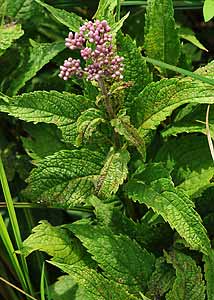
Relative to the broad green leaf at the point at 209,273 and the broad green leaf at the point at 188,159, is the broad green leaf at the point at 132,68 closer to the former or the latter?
the broad green leaf at the point at 188,159

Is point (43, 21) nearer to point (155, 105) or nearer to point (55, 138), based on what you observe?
point (55, 138)

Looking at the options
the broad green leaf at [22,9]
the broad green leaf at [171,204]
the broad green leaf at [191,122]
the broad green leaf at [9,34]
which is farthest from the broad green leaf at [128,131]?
the broad green leaf at [22,9]

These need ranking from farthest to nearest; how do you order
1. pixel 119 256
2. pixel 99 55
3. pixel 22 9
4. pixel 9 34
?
pixel 22 9 → pixel 9 34 → pixel 119 256 → pixel 99 55

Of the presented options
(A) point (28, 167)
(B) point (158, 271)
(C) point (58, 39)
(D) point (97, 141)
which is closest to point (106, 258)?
(B) point (158, 271)

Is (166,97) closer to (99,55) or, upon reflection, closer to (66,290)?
(99,55)

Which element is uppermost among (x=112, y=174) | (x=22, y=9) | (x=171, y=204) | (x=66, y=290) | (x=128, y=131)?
(x=22, y=9)

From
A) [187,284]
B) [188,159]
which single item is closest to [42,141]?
[188,159]
